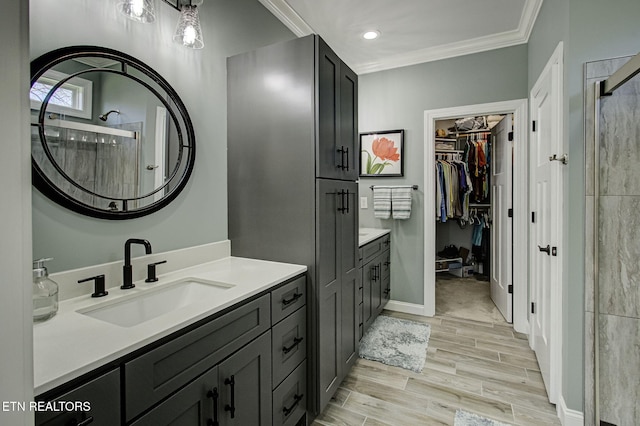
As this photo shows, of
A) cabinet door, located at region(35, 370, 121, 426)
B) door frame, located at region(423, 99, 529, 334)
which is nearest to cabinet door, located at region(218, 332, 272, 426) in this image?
cabinet door, located at region(35, 370, 121, 426)

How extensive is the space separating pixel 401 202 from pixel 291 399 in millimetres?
2266

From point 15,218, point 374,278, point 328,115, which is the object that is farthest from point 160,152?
point 374,278

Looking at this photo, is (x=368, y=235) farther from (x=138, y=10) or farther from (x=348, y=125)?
(x=138, y=10)

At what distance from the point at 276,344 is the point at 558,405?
1722 millimetres

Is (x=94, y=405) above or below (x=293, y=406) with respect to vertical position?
above

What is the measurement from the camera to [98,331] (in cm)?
93

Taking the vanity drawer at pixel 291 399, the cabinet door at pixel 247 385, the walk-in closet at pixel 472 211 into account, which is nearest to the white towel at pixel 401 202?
the walk-in closet at pixel 472 211

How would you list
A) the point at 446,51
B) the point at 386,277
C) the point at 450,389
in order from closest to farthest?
the point at 450,389
the point at 446,51
the point at 386,277

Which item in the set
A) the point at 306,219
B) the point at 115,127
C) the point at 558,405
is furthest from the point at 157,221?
the point at 558,405

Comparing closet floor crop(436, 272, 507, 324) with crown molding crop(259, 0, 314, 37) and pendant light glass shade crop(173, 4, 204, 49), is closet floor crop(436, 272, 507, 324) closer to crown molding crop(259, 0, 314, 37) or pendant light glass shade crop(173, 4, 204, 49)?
crown molding crop(259, 0, 314, 37)

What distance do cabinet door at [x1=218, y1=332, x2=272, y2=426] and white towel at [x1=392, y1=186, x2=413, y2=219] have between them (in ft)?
7.41

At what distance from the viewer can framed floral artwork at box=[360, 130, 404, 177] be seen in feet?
11.1

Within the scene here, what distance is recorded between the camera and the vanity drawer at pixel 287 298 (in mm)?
1436

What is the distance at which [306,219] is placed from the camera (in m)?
1.70
